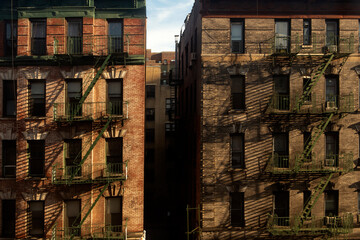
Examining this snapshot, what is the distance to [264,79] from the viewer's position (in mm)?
18219

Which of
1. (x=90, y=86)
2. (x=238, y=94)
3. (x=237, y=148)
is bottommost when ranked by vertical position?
(x=237, y=148)

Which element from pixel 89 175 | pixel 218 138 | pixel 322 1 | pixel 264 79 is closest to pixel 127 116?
pixel 89 175

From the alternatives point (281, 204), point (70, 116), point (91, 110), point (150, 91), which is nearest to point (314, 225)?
point (281, 204)

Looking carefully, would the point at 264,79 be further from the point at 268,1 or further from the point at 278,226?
the point at 278,226

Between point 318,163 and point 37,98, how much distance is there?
16.9 m

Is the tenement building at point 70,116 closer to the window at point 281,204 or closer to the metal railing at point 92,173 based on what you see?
the metal railing at point 92,173

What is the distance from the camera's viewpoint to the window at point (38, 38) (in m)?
18.2

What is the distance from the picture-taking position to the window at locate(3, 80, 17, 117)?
720 inches

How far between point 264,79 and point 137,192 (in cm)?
996

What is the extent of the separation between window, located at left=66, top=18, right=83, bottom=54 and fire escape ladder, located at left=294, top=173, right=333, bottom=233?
51.4ft

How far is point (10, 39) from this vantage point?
1838 centimetres

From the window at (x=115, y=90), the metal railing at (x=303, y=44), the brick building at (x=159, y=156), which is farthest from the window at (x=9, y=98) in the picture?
the brick building at (x=159, y=156)

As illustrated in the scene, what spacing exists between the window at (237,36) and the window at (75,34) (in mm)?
8990

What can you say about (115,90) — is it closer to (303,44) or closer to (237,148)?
(237,148)
